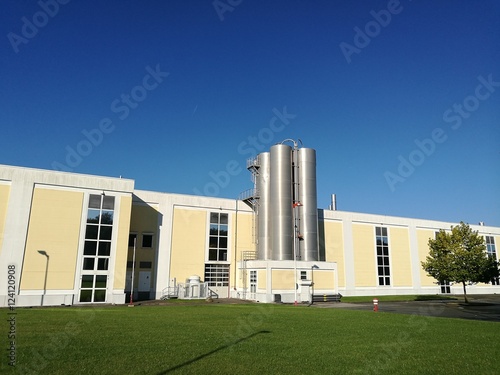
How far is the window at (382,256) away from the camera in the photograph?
49.6 metres

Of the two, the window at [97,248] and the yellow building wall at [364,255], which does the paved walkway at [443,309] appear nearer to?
the yellow building wall at [364,255]

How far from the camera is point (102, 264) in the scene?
32156 millimetres

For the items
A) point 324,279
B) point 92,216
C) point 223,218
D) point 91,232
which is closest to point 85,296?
point 91,232

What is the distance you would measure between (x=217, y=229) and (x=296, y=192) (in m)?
9.63

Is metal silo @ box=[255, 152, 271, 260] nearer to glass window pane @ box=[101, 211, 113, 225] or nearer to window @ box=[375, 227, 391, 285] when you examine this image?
glass window pane @ box=[101, 211, 113, 225]

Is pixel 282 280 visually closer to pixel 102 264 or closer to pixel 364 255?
pixel 364 255

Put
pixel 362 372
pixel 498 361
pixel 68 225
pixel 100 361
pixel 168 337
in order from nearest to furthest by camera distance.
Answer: pixel 362 372 → pixel 100 361 → pixel 498 361 → pixel 168 337 → pixel 68 225

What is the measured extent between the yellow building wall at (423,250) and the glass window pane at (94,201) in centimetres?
4253

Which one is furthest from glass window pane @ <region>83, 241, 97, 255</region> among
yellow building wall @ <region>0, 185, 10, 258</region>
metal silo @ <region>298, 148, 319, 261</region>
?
metal silo @ <region>298, 148, 319, 261</region>

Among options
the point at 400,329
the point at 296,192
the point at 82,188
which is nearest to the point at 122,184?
the point at 82,188

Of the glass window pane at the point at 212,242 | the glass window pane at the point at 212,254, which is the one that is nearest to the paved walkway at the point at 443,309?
the glass window pane at the point at 212,254

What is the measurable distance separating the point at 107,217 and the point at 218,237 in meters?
12.9

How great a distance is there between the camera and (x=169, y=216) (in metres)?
40.1

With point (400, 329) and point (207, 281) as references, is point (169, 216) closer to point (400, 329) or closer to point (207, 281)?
point (207, 281)
